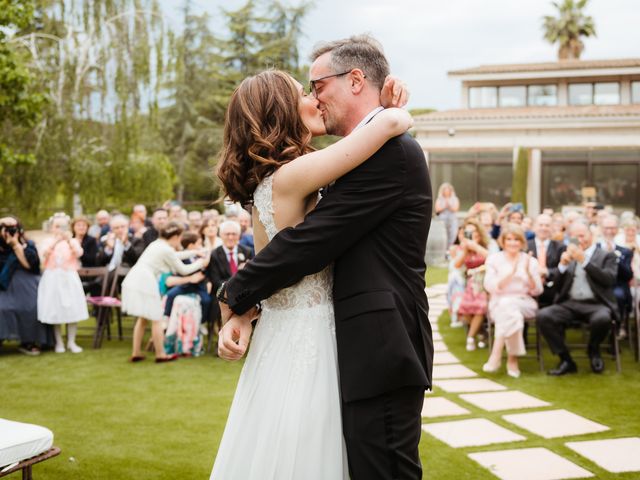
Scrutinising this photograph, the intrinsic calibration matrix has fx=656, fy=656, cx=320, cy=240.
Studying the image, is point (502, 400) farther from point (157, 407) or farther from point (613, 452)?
point (157, 407)

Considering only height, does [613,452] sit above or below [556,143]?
below

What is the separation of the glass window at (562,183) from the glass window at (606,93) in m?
6.10

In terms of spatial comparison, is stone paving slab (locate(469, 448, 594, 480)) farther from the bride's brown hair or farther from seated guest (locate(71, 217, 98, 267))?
seated guest (locate(71, 217, 98, 267))

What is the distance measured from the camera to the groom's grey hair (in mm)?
2404

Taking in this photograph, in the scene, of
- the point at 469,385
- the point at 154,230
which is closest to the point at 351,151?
the point at 469,385

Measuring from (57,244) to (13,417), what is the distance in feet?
11.7

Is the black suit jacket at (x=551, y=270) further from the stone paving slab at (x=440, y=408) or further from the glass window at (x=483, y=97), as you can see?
the glass window at (x=483, y=97)

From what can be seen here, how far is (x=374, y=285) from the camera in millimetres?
2170

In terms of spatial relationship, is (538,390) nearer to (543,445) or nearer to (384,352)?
(543,445)

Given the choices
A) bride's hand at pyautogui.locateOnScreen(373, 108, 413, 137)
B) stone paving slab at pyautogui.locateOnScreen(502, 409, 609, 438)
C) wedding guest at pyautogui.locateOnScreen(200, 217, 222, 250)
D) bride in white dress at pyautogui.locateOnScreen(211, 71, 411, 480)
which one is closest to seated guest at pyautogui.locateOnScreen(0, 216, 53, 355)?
wedding guest at pyautogui.locateOnScreen(200, 217, 222, 250)

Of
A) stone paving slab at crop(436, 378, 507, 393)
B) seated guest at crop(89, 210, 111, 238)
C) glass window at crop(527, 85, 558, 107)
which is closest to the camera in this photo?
stone paving slab at crop(436, 378, 507, 393)

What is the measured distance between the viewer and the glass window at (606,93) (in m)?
30.0

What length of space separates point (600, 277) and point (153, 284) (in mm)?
5237

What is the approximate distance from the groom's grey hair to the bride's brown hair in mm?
201
